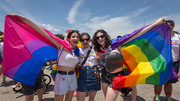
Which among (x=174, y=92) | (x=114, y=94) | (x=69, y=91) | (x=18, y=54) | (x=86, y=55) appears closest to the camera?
(x=114, y=94)

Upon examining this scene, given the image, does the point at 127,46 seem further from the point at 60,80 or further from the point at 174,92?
the point at 174,92

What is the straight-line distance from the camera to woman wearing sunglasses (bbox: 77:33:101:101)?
2203 millimetres

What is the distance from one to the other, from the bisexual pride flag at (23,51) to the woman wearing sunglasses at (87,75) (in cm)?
44

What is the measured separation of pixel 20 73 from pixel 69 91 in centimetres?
112

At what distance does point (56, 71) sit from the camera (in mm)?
2258

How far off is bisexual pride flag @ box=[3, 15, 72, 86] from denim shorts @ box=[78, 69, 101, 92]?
65 centimetres

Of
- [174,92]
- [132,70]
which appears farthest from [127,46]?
[174,92]

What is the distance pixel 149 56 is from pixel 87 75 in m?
1.47

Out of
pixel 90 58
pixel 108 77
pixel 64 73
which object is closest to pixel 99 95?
pixel 108 77

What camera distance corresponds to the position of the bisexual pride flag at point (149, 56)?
1904mm

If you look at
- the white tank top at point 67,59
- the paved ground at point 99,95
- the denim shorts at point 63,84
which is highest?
the white tank top at point 67,59

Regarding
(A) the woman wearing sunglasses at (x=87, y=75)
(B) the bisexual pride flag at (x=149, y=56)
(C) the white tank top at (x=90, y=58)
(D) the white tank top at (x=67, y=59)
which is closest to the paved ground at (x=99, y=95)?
(A) the woman wearing sunglasses at (x=87, y=75)

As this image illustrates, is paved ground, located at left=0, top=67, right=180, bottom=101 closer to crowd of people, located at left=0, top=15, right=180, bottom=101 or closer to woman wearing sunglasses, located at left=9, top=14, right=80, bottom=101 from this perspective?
crowd of people, located at left=0, top=15, right=180, bottom=101

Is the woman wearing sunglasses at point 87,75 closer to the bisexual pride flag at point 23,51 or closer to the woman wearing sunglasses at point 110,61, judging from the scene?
the woman wearing sunglasses at point 110,61
